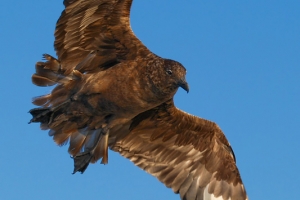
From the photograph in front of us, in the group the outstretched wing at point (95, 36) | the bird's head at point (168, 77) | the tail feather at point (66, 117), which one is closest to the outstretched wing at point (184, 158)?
the tail feather at point (66, 117)

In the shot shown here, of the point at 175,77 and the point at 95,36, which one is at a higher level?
the point at 95,36

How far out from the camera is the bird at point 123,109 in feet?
32.6

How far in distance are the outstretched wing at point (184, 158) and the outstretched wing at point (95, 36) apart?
4.85 feet

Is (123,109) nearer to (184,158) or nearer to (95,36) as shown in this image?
(95,36)

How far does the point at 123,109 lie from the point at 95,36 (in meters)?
1.38

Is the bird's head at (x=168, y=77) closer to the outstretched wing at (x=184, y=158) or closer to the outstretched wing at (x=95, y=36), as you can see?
the outstretched wing at (x=95, y=36)

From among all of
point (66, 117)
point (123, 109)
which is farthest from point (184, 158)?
point (66, 117)

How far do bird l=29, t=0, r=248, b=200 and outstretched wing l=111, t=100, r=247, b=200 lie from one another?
0.06 feet

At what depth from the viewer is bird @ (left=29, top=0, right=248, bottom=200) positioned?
9945 mm

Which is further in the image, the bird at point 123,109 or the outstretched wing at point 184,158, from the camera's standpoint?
the outstretched wing at point 184,158

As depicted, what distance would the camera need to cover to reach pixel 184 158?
11.8m

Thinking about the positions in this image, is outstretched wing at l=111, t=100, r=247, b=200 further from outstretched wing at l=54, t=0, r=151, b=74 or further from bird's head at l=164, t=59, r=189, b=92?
bird's head at l=164, t=59, r=189, b=92

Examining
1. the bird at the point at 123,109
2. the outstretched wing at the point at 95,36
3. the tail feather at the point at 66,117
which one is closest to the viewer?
the bird at the point at 123,109

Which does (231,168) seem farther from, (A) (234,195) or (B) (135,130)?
(B) (135,130)
